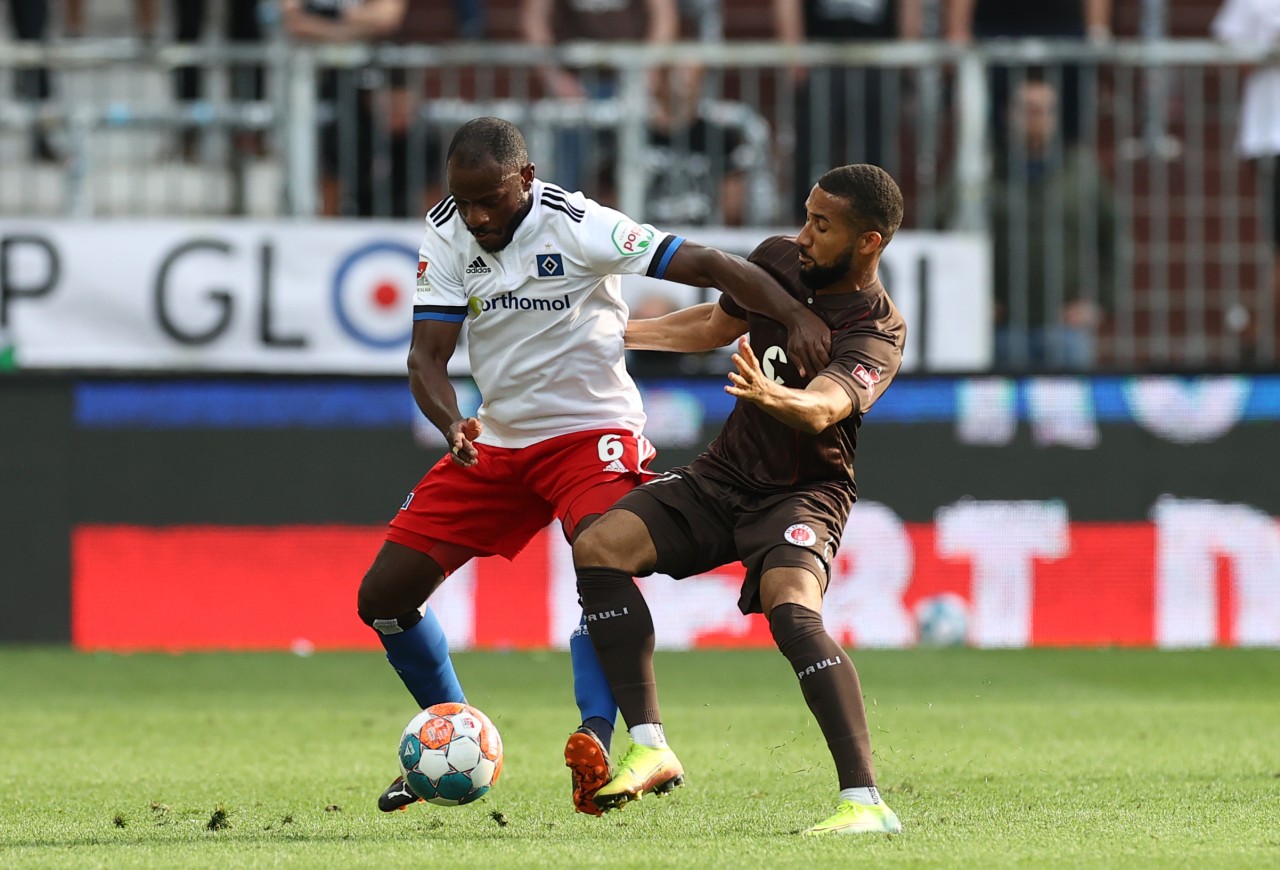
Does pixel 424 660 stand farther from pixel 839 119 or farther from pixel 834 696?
pixel 839 119

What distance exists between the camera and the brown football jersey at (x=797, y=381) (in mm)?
6023

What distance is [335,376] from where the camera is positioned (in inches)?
440

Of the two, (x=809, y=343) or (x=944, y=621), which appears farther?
(x=944, y=621)

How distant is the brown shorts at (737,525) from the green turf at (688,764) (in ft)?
2.49

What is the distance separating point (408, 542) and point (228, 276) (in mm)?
5091

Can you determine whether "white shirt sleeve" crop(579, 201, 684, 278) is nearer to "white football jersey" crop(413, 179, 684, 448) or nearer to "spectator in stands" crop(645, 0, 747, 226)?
"white football jersey" crop(413, 179, 684, 448)

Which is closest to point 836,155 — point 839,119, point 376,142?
point 839,119

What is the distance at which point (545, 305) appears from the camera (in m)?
6.49

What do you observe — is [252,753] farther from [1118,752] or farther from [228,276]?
[228,276]

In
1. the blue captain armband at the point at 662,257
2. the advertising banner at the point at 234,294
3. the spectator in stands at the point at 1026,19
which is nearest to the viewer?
the blue captain armband at the point at 662,257

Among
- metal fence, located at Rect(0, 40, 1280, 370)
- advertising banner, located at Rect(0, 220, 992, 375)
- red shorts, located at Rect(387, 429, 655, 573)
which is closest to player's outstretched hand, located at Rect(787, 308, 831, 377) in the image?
red shorts, located at Rect(387, 429, 655, 573)

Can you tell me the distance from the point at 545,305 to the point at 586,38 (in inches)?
258

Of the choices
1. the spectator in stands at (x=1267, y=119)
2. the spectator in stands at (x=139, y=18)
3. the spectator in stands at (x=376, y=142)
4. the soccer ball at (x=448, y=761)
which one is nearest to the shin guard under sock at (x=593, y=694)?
the soccer ball at (x=448, y=761)

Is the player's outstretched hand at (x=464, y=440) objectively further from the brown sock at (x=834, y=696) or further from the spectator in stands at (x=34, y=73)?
the spectator in stands at (x=34, y=73)
